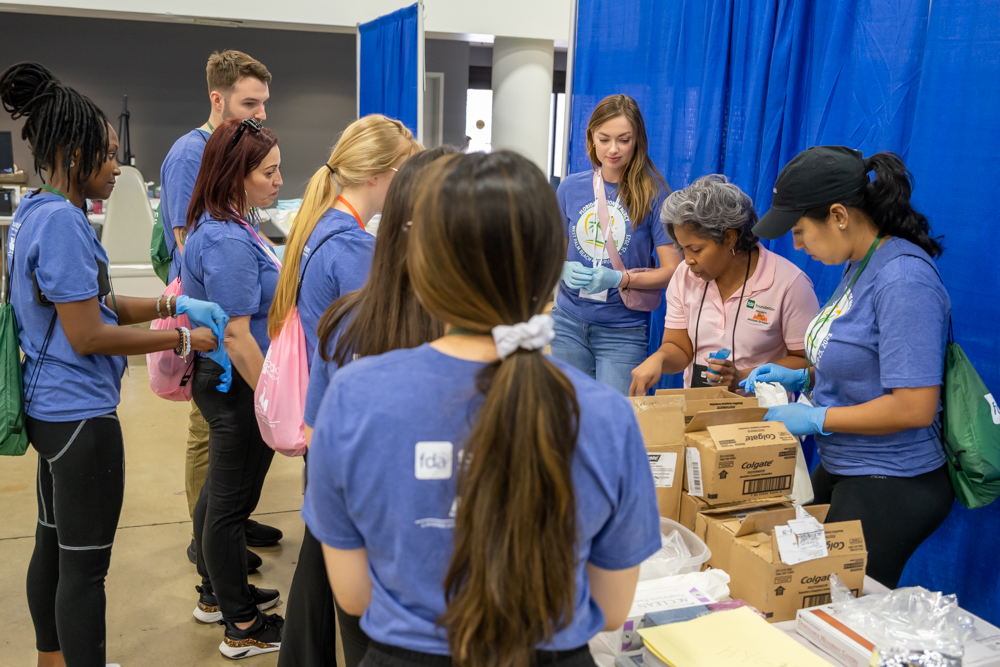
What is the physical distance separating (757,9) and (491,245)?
214cm

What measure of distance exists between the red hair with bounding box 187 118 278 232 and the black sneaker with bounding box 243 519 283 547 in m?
1.46

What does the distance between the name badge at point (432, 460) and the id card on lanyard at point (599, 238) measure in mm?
1871

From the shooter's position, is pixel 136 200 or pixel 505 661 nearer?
pixel 505 661

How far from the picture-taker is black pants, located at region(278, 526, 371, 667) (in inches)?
62.7

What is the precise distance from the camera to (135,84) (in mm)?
9078

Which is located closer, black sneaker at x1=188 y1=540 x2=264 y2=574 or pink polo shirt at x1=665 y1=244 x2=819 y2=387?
pink polo shirt at x1=665 y1=244 x2=819 y2=387

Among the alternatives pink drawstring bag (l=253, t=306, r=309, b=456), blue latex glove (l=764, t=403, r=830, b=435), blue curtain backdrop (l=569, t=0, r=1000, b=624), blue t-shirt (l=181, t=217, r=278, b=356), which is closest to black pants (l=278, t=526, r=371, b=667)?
pink drawstring bag (l=253, t=306, r=309, b=456)

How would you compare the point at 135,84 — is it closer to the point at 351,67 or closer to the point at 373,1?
the point at 351,67

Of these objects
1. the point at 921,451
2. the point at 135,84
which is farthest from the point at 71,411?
the point at 135,84

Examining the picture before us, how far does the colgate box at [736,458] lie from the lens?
158cm

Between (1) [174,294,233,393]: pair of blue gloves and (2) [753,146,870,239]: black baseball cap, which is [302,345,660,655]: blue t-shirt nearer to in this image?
(2) [753,146,870,239]: black baseball cap

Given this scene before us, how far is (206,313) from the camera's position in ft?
6.63

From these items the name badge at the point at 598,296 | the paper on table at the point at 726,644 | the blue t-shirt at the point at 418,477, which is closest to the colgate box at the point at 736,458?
the paper on table at the point at 726,644

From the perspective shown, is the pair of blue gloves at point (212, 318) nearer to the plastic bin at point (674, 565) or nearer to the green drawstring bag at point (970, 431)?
the plastic bin at point (674, 565)
